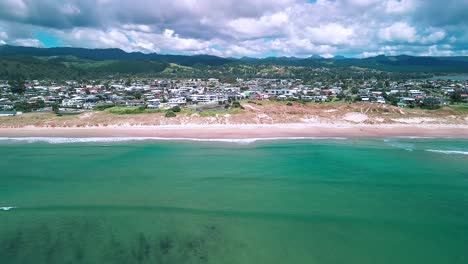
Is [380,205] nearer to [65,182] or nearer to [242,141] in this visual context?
[242,141]

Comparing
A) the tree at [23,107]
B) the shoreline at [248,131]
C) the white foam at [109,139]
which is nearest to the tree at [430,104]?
the shoreline at [248,131]

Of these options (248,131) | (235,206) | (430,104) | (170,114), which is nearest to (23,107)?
(170,114)

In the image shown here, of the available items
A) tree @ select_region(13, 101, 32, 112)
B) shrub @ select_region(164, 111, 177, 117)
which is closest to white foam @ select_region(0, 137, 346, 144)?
shrub @ select_region(164, 111, 177, 117)

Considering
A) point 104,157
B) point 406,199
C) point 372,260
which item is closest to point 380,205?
point 406,199

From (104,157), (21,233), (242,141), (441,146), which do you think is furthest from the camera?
(242,141)

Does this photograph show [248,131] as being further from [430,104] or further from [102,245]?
[430,104]

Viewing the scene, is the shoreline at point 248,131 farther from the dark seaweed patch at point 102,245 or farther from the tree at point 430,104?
the dark seaweed patch at point 102,245
